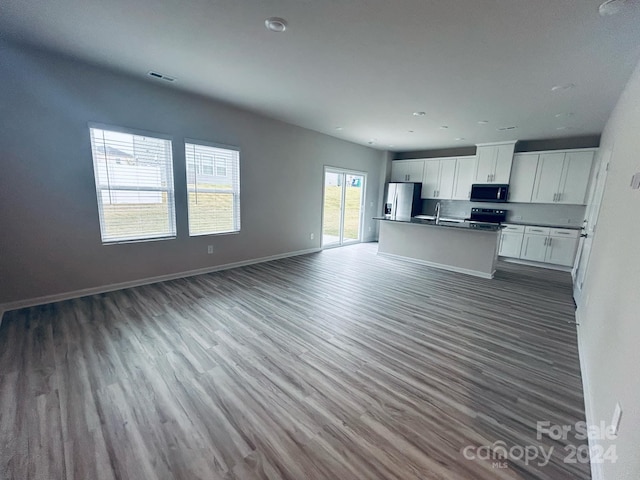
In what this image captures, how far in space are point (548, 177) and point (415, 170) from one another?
9.93 ft

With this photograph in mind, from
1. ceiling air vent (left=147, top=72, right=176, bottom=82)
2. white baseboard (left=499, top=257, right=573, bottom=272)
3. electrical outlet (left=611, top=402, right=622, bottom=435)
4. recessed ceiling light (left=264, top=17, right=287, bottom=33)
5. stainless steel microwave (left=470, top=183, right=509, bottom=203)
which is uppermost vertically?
ceiling air vent (left=147, top=72, right=176, bottom=82)

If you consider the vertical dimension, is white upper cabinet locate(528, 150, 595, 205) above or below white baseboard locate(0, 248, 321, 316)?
above

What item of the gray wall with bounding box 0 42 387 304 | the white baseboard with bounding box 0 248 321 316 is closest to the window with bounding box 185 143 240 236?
the gray wall with bounding box 0 42 387 304

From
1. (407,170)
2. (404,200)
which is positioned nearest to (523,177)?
(404,200)

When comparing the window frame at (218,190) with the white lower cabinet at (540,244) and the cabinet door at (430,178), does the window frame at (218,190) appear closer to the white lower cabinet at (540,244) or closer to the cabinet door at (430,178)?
the cabinet door at (430,178)

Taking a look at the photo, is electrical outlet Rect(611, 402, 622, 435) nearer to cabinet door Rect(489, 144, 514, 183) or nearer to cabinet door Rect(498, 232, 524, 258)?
cabinet door Rect(498, 232, 524, 258)

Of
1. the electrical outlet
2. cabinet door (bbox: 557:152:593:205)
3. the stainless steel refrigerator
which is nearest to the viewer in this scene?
the electrical outlet

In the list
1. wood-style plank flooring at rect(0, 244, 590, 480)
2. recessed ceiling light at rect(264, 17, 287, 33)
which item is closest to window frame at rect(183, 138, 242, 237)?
wood-style plank flooring at rect(0, 244, 590, 480)

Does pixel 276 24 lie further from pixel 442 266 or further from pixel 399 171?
pixel 399 171

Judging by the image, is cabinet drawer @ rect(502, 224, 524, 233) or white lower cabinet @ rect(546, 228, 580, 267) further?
cabinet drawer @ rect(502, 224, 524, 233)

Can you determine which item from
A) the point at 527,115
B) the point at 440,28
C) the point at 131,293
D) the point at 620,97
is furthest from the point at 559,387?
the point at 131,293

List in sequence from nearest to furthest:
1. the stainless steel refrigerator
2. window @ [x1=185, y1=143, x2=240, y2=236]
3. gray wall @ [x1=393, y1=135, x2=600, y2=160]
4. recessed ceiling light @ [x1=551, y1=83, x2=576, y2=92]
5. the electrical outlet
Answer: the electrical outlet
recessed ceiling light @ [x1=551, y1=83, x2=576, y2=92]
window @ [x1=185, y1=143, x2=240, y2=236]
gray wall @ [x1=393, y1=135, x2=600, y2=160]
the stainless steel refrigerator

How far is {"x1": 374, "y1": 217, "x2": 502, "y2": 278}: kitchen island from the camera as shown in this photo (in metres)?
4.83

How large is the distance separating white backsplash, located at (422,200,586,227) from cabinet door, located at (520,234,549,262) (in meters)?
0.67
